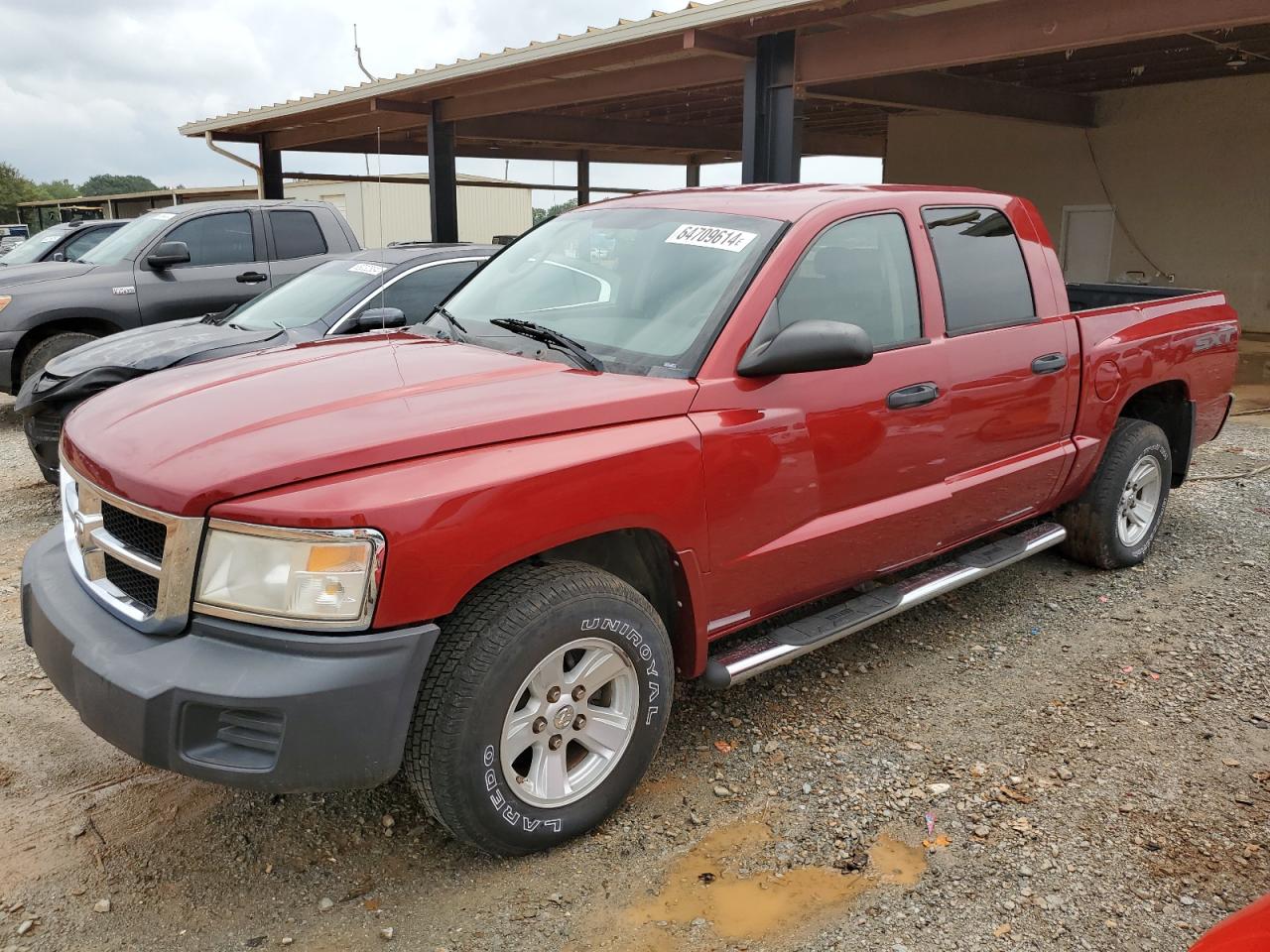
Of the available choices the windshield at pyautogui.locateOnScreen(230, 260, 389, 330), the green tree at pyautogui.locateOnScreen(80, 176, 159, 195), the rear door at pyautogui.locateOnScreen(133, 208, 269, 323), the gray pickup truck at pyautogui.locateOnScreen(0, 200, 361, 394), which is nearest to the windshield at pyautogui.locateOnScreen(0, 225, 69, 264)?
the gray pickup truck at pyautogui.locateOnScreen(0, 200, 361, 394)

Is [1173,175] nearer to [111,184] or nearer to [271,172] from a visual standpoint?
[271,172]

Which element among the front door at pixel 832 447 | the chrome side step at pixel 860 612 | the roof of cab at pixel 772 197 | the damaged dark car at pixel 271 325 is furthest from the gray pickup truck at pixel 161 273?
the chrome side step at pixel 860 612

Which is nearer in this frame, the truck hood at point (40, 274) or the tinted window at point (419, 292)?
the tinted window at point (419, 292)

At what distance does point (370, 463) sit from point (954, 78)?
38.2ft

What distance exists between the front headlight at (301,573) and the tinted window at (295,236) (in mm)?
7490

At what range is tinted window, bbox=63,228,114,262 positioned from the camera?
11891mm

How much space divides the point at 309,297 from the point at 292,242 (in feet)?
8.79

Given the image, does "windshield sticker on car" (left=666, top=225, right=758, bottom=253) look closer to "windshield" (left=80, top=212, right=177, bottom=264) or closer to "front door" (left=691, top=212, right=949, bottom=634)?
"front door" (left=691, top=212, right=949, bottom=634)

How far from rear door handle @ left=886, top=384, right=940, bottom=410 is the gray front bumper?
1920 millimetres

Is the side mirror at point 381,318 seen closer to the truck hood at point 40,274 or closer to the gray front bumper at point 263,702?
the gray front bumper at point 263,702

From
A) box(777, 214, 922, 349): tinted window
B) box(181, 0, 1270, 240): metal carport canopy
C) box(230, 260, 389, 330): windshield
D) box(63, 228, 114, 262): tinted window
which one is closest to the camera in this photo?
box(777, 214, 922, 349): tinted window

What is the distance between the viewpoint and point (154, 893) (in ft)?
9.04

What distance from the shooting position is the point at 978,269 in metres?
4.19

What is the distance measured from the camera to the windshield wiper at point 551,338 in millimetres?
3223
